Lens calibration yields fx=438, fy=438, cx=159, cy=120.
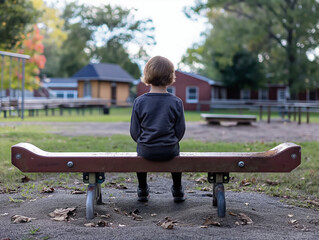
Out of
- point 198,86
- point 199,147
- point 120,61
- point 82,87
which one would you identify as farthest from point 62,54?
point 199,147

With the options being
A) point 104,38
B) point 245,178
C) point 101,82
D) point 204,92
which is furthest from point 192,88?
point 245,178

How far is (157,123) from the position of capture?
13.5 ft

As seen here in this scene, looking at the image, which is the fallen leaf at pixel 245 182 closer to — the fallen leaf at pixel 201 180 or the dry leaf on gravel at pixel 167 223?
the fallen leaf at pixel 201 180

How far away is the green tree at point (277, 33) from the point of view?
36.8 m

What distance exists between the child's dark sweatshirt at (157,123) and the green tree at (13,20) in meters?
15.7

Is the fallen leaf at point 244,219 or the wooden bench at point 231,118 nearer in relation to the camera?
the fallen leaf at point 244,219

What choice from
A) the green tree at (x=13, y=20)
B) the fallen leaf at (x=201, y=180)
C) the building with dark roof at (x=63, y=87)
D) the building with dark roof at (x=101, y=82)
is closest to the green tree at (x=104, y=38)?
the building with dark roof at (x=63, y=87)

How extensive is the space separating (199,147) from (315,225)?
213 inches

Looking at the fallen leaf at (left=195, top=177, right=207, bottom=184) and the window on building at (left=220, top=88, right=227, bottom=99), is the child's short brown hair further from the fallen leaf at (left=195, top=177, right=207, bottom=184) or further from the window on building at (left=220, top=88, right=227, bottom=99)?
the window on building at (left=220, top=88, right=227, bottom=99)

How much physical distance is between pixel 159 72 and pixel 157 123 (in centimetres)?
50

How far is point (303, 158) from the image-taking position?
795cm

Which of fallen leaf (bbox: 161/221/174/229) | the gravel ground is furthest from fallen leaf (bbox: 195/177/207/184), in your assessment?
fallen leaf (bbox: 161/221/174/229)

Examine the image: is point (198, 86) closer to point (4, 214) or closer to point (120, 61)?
point (120, 61)

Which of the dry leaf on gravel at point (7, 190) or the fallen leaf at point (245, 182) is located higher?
the dry leaf on gravel at point (7, 190)
